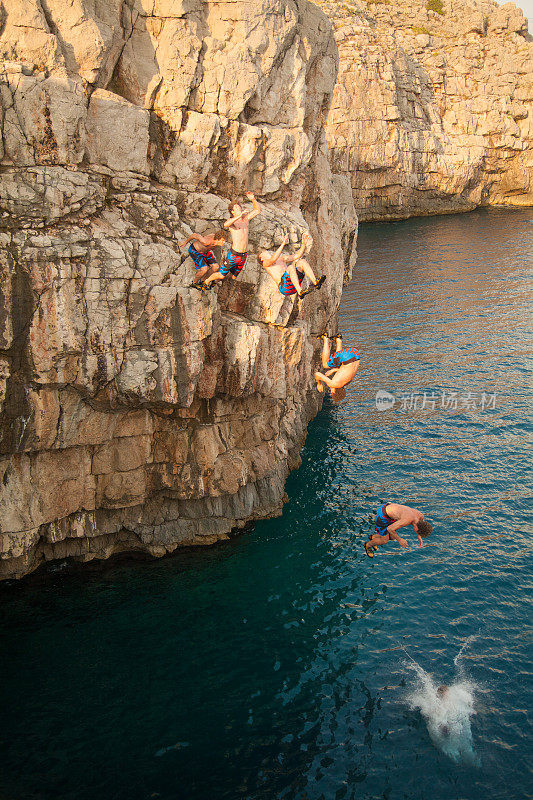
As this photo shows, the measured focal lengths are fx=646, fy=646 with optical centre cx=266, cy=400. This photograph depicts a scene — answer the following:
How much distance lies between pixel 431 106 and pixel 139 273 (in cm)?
8069

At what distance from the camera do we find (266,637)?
22.4 meters

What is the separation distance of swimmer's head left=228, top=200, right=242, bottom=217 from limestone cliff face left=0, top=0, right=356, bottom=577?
1.35 feet

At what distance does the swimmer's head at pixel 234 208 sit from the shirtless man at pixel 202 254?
107 cm

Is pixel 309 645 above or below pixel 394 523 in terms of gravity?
below

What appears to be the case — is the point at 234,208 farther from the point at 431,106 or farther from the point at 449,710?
the point at 431,106

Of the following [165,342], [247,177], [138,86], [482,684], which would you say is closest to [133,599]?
[165,342]

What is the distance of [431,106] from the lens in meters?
88.8

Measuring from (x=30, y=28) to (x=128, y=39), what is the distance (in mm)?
3656

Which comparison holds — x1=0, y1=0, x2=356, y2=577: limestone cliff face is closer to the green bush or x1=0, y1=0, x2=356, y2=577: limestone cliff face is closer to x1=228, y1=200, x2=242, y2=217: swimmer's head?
x1=228, y1=200, x2=242, y2=217: swimmer's head

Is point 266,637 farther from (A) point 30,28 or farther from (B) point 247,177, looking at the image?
(A) point 30,28

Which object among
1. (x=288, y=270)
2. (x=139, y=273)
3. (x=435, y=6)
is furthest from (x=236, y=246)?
(x=435, y=6)

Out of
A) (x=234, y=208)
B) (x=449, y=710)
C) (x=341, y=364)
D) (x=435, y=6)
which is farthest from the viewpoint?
(x=435, y=6)

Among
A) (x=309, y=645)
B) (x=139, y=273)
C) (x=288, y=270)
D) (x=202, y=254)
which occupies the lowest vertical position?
(x=309, y=645)

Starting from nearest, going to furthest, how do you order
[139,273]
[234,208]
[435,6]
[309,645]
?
[139,273], [309,645], [234,208], [435,6]
